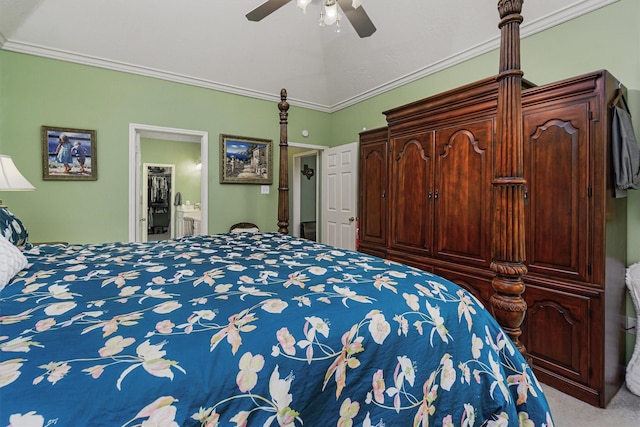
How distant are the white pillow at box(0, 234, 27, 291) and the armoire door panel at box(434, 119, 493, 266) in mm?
2699

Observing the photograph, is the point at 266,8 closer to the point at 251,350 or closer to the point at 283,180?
the point at 283,180

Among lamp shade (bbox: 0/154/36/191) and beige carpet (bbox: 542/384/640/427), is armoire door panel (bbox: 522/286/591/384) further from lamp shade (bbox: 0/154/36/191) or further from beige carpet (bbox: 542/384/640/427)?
lamp shade (bbox: 0/154/36/191)

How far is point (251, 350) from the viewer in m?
0.72

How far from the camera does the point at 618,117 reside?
6.17ft

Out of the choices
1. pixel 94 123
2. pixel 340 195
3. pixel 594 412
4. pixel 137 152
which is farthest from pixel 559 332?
pixel 94 123

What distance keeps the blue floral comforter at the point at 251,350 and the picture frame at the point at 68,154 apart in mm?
2536

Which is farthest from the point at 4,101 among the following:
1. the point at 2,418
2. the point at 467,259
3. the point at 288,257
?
the point at 467,259

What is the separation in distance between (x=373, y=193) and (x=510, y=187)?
2.50 m

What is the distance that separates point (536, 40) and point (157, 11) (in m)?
3.69

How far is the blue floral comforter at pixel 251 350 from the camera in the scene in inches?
23.2

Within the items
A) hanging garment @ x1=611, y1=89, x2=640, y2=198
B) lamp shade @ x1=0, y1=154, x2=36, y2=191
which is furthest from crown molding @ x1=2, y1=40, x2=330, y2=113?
hanging garment @ x1=611, y1=89, x2=640, y2=198

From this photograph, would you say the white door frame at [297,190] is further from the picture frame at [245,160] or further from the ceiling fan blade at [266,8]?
the ceiling fan blade at [266,8]

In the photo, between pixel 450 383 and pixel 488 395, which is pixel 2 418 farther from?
pixel 488 395

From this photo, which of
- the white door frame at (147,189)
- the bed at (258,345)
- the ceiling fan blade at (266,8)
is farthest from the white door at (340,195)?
the white door frame at (147,189)
